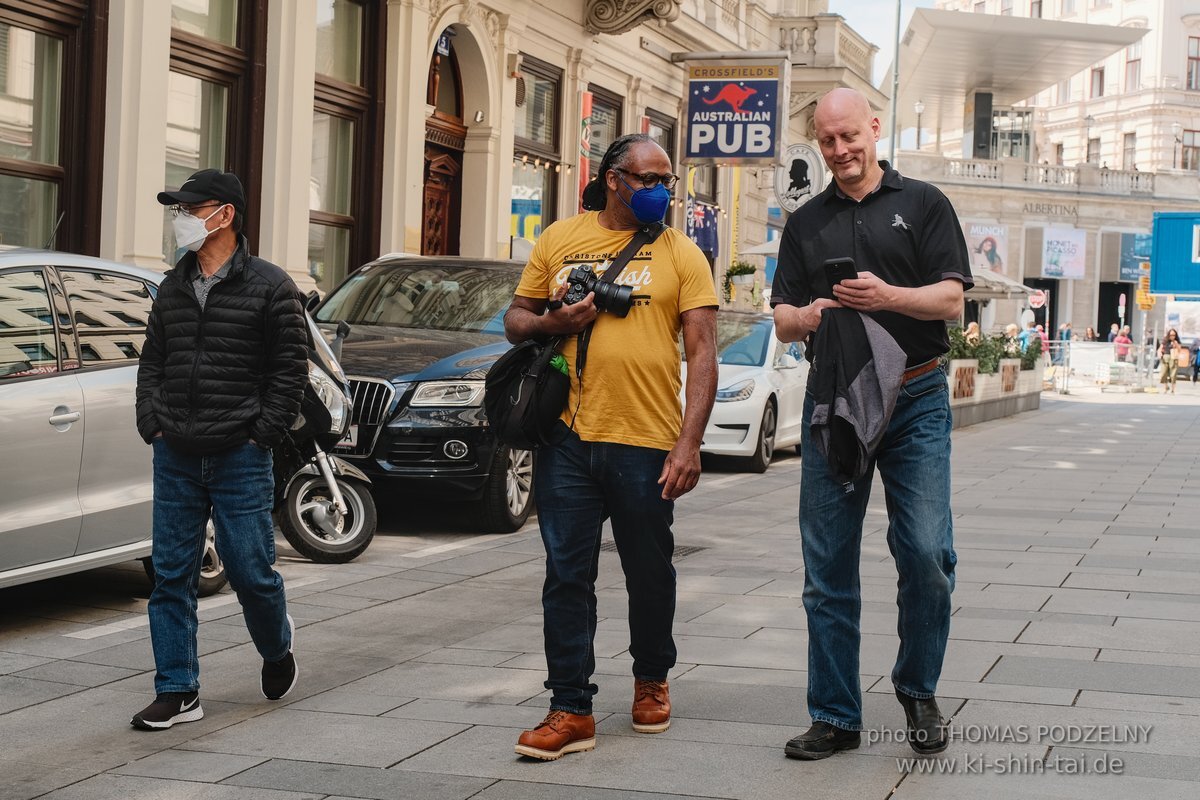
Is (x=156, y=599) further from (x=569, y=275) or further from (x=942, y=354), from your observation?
(x=942, y=354)

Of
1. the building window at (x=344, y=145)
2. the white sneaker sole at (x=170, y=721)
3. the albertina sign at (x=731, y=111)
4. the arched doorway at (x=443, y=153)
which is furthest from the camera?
the albertina sign at (x=731, y=111)

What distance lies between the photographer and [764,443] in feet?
52.7

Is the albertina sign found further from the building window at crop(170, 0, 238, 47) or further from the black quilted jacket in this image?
the black quilted jacket

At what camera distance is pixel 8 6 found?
41.5 ft

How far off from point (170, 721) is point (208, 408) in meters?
1.07

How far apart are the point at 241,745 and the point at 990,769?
7.77 ft

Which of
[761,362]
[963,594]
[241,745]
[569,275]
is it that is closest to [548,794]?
[241,745]

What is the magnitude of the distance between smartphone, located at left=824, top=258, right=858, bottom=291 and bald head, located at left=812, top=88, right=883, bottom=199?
28 centimetres

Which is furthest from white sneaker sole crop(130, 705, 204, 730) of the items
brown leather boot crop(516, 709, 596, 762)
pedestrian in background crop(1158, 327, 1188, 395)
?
pedestrian in background crop(1158, 327, 1188, 395)

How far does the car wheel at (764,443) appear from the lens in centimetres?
1595

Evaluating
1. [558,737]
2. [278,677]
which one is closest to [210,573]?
[278,677]

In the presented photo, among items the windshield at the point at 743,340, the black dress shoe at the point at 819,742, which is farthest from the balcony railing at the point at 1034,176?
the black dress shoe at the point at 819,742

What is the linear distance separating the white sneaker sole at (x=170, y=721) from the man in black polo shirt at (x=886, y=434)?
2059 mm

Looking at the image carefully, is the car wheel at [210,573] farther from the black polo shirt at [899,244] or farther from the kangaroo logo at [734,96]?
the kangaroo logo at [734,96]
